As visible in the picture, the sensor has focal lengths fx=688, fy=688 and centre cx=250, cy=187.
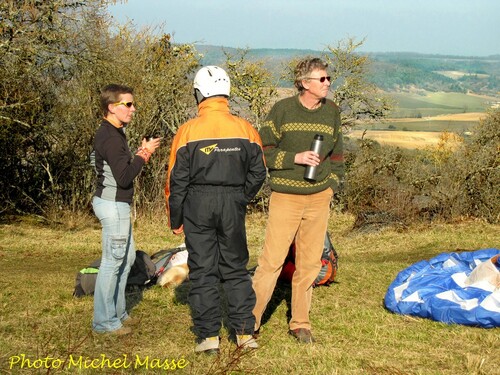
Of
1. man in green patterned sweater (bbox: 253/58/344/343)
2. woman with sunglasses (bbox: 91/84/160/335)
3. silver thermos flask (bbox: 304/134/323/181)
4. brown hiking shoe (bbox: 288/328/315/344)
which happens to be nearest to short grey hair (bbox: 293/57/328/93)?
man in green patterned sweater (bbox: 253/58/344/343)

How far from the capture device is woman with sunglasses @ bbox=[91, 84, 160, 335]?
5.14 metres

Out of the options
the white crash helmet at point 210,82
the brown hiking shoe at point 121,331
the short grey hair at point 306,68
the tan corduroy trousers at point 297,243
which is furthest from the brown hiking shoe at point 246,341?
the short grey hair at point 306,68

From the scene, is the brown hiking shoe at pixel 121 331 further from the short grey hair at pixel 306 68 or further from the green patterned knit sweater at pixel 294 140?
the short grey hair at pixel 306 68

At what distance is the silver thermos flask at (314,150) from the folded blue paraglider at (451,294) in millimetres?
1916

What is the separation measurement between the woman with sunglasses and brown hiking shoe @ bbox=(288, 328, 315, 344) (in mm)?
1373

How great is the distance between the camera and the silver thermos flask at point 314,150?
5117 millimetres

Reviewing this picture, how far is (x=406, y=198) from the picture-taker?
17.2 meters

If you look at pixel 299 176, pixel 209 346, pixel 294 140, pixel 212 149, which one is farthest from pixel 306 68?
pixel 209 346

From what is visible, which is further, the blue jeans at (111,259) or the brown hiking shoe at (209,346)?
the blue jeans at (111,259)

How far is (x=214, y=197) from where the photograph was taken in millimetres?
4773

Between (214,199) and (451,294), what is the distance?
2653mm

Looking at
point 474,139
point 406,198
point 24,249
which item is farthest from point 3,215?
point 474,139

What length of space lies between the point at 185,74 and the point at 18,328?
12518 millimetres

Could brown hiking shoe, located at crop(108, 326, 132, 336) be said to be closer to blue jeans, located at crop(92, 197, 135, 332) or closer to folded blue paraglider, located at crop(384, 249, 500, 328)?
blue jeans, located at crop(92, 197, 135, 332)
